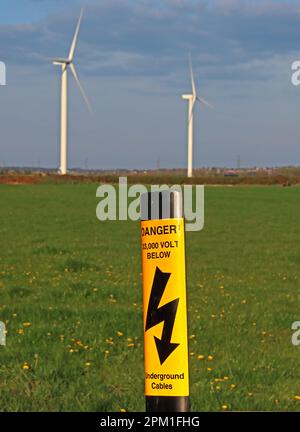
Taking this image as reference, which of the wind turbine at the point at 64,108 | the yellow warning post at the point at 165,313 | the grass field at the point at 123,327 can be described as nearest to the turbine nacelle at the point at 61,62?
the wind turbine at the point at 64,108

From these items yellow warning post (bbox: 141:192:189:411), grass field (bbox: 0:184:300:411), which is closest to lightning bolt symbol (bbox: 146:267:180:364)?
yellow warning post (bbox: 141:192:189:411)

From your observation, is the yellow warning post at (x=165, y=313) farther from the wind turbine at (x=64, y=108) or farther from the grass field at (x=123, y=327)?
the wind turbine at (x=64, y=108)

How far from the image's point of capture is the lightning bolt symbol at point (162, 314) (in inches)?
170

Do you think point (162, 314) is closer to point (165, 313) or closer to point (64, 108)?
point (165, 313)

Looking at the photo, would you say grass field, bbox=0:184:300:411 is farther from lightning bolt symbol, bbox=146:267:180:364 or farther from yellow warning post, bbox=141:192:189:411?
lightning bolt symbol, bbox=146:267:180:364

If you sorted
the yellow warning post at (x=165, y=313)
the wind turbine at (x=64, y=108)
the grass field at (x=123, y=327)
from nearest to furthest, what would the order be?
the yellow warning post at (x=165, y=313), the grass field at (x=123, y=327), the wind turbine at (x=64, y=108)

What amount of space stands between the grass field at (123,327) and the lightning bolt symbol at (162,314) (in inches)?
98.9

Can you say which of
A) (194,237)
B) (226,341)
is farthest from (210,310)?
(194,237)

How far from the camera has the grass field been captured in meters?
7.17

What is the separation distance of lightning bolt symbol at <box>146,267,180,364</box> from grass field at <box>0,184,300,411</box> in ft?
8.24

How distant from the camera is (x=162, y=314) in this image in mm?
4371

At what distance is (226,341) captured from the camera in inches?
381

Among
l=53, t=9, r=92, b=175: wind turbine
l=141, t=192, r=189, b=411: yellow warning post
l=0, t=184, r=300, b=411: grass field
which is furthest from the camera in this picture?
l=53, t=9, r=92, b=175: wind turbine
